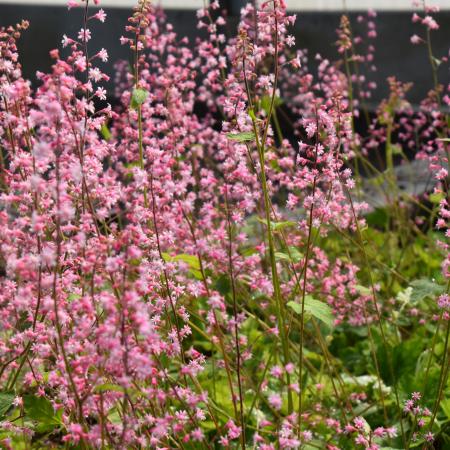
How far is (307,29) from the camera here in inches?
287

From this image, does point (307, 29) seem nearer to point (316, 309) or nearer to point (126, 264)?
point (316, 309)

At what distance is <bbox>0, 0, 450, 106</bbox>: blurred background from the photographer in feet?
21.7

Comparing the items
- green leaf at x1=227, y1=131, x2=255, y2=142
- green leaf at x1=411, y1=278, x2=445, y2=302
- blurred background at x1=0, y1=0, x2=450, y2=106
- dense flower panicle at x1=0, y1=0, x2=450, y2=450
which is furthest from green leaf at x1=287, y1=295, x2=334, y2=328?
blurred background at x1=0, y1=0, x2=450, y2=106

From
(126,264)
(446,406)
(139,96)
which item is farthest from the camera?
(446,406)

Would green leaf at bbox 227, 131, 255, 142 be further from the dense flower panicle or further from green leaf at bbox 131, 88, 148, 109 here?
green leaf at bbox 131, 88, 148, 109

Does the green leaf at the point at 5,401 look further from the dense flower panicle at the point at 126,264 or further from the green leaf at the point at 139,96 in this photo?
the green leaf at the point at 139,96

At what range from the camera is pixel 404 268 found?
4.42 m

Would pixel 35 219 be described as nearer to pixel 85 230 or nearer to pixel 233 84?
pixel 85 230

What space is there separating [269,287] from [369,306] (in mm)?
1710

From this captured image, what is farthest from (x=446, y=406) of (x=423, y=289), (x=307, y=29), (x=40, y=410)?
(x=307, y=29)

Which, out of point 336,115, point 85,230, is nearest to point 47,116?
point 85,230

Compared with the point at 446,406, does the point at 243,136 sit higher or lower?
higher

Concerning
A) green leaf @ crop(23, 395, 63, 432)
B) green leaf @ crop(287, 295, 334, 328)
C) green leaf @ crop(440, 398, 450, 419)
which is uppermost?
green leaf @ crop(287, 295, 334, 328)

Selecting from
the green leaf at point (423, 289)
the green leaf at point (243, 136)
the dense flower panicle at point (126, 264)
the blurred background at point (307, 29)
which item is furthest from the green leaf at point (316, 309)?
the blurred background at point (307, 29)
